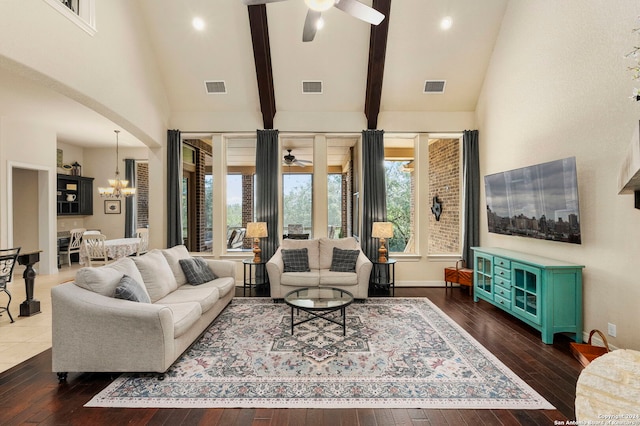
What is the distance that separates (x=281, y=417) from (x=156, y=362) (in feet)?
3.96

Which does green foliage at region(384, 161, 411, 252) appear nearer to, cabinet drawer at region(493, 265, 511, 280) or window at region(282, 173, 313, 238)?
window at region(282, 173, 313, 238)

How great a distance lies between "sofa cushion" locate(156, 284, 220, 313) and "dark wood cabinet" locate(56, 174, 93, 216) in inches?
241

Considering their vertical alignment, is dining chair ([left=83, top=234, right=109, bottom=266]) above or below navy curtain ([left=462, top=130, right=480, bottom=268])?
below

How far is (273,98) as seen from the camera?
550 cm

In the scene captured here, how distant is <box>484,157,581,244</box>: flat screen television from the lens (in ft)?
10.8

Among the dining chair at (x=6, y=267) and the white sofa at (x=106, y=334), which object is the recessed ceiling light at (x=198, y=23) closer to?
the dining chair at (x=6, y=267)

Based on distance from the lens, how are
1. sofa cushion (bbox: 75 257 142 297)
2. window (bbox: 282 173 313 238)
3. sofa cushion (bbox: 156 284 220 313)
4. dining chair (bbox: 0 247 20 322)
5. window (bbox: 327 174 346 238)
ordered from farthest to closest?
window (bbox: 327 174 346 238) → window (bbox: 282 173 313 238) → dining chair (bbox: 0 247 20 322) → sofa cushion (bbox: 156 284 220 313) → sofa cushion (bbox: 75 257 142 297)

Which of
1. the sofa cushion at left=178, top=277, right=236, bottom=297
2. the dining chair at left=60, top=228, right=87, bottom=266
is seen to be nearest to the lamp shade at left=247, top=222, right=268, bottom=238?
the sofa cushion at left=178, top=277, right=236, bottom=297

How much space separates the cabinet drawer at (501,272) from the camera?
3912mm

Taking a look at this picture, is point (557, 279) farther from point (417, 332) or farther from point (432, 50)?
point (432, 50)

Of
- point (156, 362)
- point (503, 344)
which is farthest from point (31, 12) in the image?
point (503, 344)

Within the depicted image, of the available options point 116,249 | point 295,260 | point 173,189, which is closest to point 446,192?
point 295,260

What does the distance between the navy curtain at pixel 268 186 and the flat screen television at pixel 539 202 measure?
3.75 meters

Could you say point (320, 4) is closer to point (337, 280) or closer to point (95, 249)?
point (337, 280)
